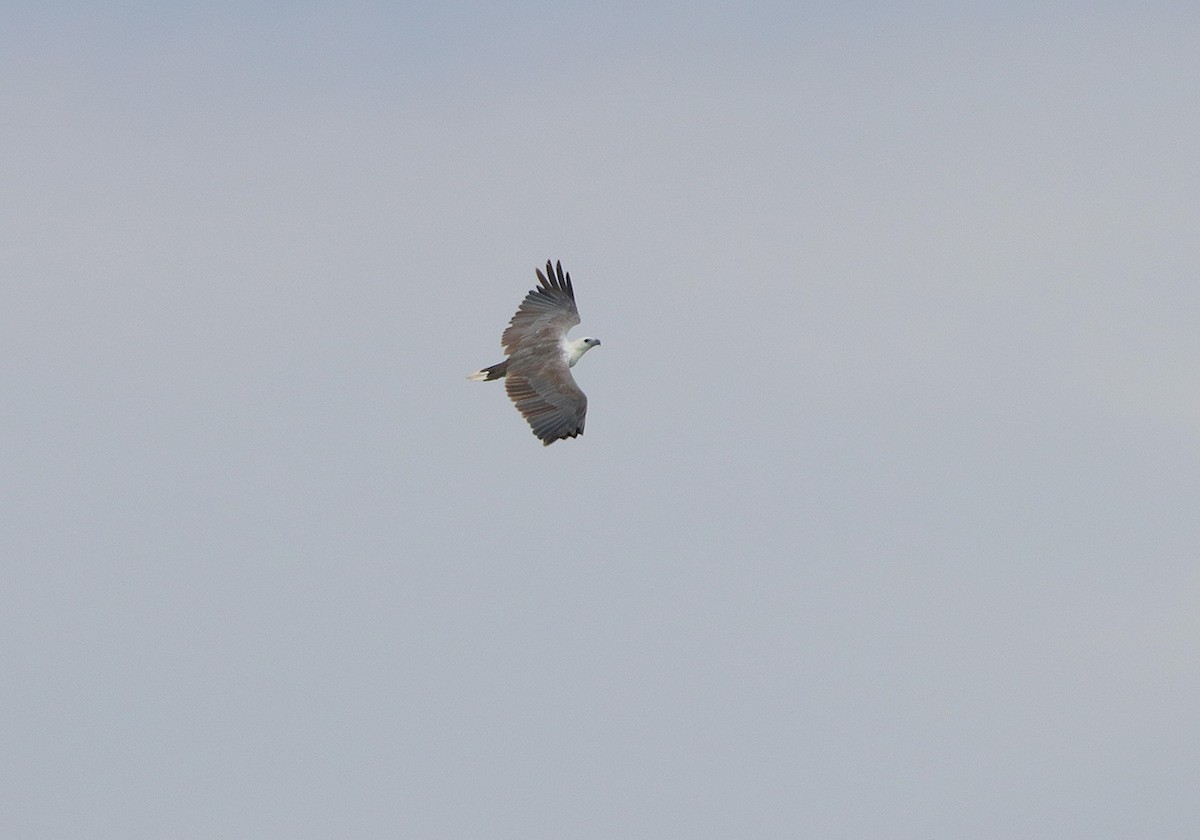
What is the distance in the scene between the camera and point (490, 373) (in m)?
43.9

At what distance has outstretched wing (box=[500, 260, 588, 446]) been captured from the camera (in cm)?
4178

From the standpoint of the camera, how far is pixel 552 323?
1829 inches

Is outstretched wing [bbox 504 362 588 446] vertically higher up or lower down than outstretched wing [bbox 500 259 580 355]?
lower down

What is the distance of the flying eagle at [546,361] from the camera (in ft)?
137

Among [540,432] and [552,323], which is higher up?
[552,323]

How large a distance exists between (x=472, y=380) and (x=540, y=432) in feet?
11.2

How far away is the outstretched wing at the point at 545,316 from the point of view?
4569 centimetres

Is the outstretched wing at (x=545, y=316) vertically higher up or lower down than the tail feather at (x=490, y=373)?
higher up

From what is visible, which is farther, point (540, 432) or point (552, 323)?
point (552, 323)

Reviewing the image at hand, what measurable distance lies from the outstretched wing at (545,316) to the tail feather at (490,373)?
120 cm

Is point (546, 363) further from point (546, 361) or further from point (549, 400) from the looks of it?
point (549, 400)

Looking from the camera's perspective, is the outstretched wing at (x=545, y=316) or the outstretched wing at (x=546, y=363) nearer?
the outstretched wing at (x=546, y=363)

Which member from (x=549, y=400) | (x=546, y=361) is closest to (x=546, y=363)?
(x=546, y=361)

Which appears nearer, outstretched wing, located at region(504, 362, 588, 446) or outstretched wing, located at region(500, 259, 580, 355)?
outstretched wing, located at region(504, 362, 588, 446)
